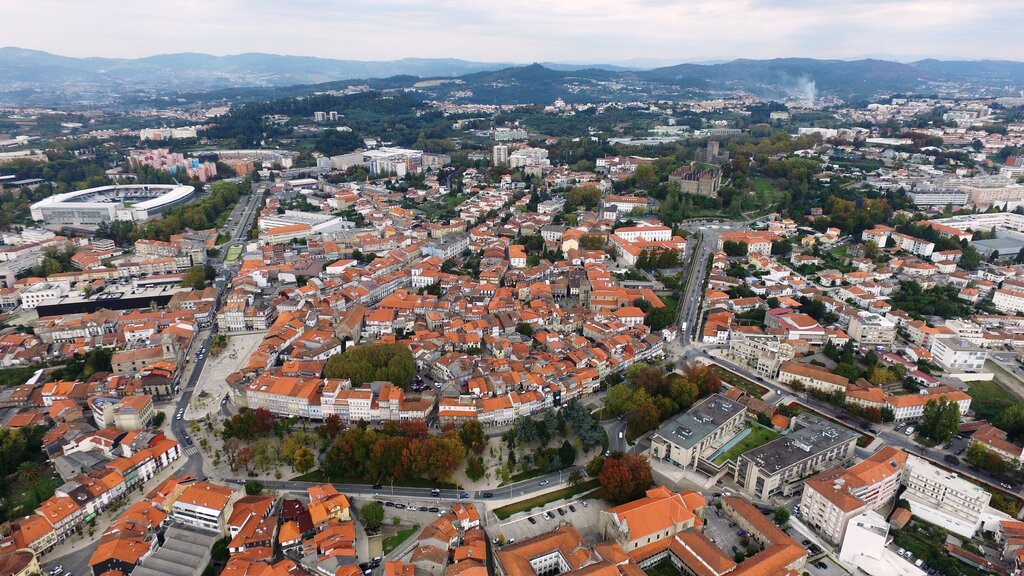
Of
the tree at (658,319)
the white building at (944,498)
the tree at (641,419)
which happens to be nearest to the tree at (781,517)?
the white building at (944,498)

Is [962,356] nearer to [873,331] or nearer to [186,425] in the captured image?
[873,331]

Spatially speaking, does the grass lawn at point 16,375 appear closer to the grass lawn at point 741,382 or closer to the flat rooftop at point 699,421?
the flat rooftop at point 699,421

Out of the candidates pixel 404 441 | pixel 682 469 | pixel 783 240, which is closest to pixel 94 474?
pixel 404 441

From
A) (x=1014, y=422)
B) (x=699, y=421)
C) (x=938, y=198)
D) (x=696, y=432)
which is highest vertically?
(x=938, y=198)

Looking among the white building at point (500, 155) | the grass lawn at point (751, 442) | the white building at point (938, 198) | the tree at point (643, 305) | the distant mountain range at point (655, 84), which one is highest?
the distant mountain range at point (655, 84)

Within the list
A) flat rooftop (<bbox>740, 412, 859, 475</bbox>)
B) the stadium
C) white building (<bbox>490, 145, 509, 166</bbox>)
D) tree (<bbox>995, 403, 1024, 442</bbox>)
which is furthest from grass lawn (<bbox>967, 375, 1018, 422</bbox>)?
the stadium

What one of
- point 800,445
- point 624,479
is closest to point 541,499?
point 624,479

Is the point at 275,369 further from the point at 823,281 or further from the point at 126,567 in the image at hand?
the point at 823,281
